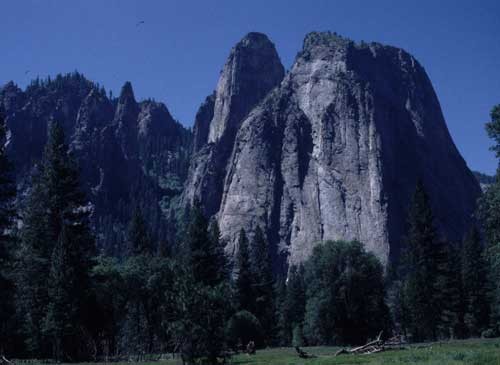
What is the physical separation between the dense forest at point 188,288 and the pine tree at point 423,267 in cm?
12

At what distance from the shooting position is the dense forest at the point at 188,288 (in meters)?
33.4

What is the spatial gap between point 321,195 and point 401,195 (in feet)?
80.5

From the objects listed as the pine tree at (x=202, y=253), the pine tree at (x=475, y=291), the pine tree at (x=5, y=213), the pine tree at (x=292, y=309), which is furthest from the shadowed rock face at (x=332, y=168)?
the pine tree at (x=5, y=213)

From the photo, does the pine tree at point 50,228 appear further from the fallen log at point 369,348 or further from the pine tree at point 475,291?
the pine tree at point 475,291

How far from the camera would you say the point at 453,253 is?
80375 millimetres

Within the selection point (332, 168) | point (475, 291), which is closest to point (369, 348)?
point (475, 291)

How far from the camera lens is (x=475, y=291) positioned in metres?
79.4

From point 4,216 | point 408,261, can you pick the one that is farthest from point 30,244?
point 408,261

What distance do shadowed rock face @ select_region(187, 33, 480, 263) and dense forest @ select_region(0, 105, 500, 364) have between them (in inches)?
2993

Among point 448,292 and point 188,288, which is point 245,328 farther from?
point 188,288

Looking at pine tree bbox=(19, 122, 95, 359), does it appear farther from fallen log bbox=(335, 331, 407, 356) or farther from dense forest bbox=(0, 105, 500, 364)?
fallen log bbox=(335, 331, 407, 356)

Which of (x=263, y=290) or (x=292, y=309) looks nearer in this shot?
(x=263, y=290)

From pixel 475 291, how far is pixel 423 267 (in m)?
19.5

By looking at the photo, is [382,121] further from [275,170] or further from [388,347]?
[388,347]
